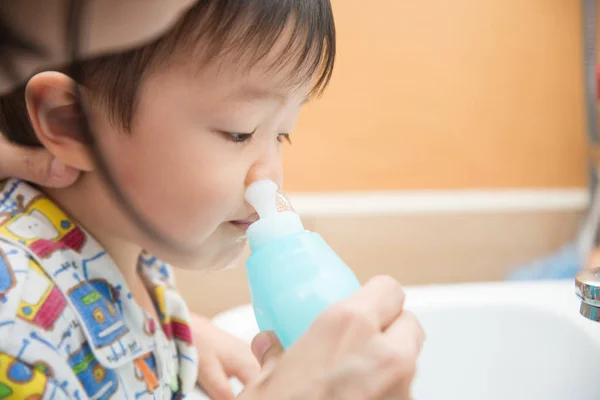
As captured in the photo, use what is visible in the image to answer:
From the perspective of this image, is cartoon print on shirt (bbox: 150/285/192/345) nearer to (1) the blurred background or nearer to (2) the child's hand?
(2) the child's hand

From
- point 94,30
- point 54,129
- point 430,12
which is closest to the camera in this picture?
point 94,30

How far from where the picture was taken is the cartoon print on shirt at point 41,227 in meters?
0.39

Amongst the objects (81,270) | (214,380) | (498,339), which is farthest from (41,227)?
(498,339)

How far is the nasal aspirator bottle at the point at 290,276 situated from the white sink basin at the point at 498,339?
12.9 inches

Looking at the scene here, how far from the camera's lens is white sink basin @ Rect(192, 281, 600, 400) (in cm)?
57

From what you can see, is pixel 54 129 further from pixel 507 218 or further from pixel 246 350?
pixel 507 218

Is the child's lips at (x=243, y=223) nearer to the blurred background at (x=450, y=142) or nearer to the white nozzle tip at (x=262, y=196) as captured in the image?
the white nozzle tip at (x=262, y=196)

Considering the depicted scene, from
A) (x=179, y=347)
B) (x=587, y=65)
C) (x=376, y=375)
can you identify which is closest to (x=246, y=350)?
(x=179, y=347)

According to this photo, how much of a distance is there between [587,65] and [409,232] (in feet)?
1.37

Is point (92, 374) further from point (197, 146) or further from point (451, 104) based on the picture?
point (451, 104)

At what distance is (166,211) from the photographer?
402 millimetres

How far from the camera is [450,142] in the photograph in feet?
3.43

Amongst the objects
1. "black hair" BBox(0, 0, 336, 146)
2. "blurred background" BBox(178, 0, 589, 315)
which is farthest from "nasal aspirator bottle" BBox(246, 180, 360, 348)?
"blurred background" BBox(178, 0, 589, 315)

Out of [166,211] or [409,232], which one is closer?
[166,211]
